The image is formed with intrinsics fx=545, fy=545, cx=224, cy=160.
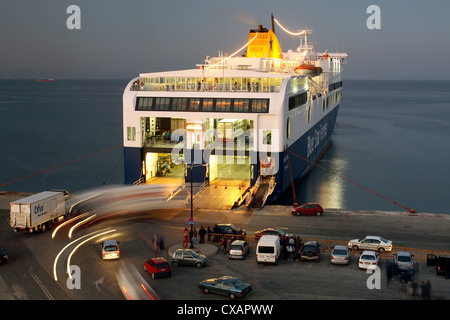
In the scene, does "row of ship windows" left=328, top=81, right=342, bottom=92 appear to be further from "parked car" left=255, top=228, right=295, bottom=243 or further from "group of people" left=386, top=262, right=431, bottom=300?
"group of people" left=386, top=262, right=431, bottom=300

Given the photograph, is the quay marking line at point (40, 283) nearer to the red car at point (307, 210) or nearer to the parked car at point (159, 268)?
the parked car at point (159, 268)

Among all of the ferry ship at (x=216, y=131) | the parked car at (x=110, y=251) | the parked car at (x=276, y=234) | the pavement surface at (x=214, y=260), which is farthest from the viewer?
the ferry ship at (x=216, y=131)

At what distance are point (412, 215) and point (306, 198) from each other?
16695 mm

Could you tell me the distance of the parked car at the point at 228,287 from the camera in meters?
25.8

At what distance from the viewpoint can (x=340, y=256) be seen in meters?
30.3

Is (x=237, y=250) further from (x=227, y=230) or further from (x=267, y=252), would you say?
(x=227, y=230)

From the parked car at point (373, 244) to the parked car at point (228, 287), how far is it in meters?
9.63

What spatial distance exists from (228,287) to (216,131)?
2940 cm

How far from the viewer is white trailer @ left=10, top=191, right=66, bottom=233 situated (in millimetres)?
35781

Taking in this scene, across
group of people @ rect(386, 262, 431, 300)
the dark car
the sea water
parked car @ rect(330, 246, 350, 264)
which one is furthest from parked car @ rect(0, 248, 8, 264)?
the sea water

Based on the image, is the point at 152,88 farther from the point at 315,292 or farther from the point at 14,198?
the point at 315,292

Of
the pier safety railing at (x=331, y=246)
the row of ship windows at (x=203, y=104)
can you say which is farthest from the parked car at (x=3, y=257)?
the row of ship windows at (x=203, y=104)

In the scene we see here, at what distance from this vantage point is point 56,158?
87812 mm

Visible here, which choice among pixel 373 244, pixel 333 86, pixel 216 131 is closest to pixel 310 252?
pixel 373 244
